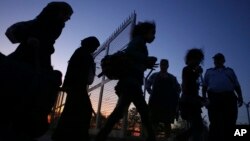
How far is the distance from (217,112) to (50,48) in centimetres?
371

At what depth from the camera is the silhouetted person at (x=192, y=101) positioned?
4.32 m

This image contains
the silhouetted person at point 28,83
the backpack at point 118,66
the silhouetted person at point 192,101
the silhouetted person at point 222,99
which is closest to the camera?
the silhouetted person at point 28,83

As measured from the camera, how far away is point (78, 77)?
377 cm

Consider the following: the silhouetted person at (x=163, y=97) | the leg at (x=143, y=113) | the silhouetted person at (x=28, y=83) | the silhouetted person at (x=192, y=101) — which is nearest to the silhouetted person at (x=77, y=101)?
the leg at (x=143, y=113)

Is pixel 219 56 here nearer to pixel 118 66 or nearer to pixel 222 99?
pixel 222 99

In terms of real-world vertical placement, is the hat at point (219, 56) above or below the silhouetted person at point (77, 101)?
above

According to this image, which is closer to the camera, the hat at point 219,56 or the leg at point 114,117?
the leg at point 114,117

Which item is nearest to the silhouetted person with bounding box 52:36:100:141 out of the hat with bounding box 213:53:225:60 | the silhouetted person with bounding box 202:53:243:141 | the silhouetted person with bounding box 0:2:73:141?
the silhouetted person with bounding box 0:2:73:141

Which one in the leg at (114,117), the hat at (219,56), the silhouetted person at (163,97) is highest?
the hat at (219,56)

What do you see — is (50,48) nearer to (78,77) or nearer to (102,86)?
(78,77)

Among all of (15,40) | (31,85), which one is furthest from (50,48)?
(31,85)

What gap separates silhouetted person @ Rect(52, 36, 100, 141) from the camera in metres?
3.54

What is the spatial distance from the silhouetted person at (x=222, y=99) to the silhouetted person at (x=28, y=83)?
3.67 meters

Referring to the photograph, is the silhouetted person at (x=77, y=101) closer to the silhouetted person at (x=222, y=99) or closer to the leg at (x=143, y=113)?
the leg at (x=143, y=113)
